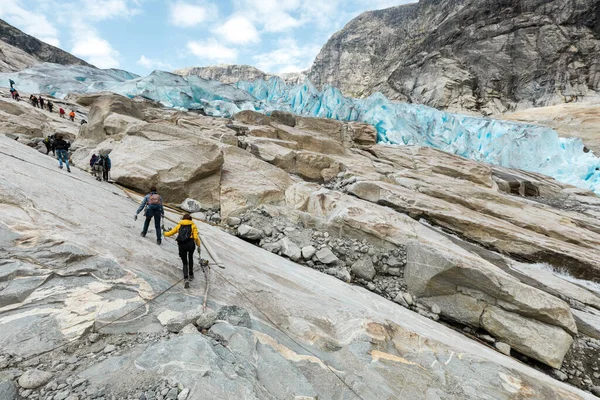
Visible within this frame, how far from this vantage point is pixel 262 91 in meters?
49.8

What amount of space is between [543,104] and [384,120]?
3338 centimetres

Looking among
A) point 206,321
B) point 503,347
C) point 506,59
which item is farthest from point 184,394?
point 506,59

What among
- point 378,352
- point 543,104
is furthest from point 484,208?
point 543,104

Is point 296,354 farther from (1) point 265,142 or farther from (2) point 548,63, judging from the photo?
(2) point 548,63

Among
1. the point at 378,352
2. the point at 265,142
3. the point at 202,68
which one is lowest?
the point at 378,352

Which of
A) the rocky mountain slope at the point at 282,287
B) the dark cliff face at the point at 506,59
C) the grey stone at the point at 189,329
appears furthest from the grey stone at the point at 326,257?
the dark cliff face at the point at 506,59

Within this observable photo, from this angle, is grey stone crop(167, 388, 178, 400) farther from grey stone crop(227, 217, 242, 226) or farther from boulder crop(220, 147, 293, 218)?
boulder crop(220, 147, 293, 218)

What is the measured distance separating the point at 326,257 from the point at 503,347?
188 inches

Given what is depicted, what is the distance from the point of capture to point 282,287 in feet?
18.2

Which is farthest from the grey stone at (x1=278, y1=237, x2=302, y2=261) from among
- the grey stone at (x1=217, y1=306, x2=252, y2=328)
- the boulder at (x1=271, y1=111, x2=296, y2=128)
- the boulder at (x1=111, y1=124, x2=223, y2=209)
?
the boulder at (x1=271, y1=111, x2=296, y2=128)

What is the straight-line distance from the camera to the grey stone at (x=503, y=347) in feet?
21.1

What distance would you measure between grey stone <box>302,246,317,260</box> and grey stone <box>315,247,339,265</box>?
6.1 inches

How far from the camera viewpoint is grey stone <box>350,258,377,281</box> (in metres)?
8.21

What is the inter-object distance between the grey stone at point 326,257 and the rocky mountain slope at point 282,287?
5 cm
